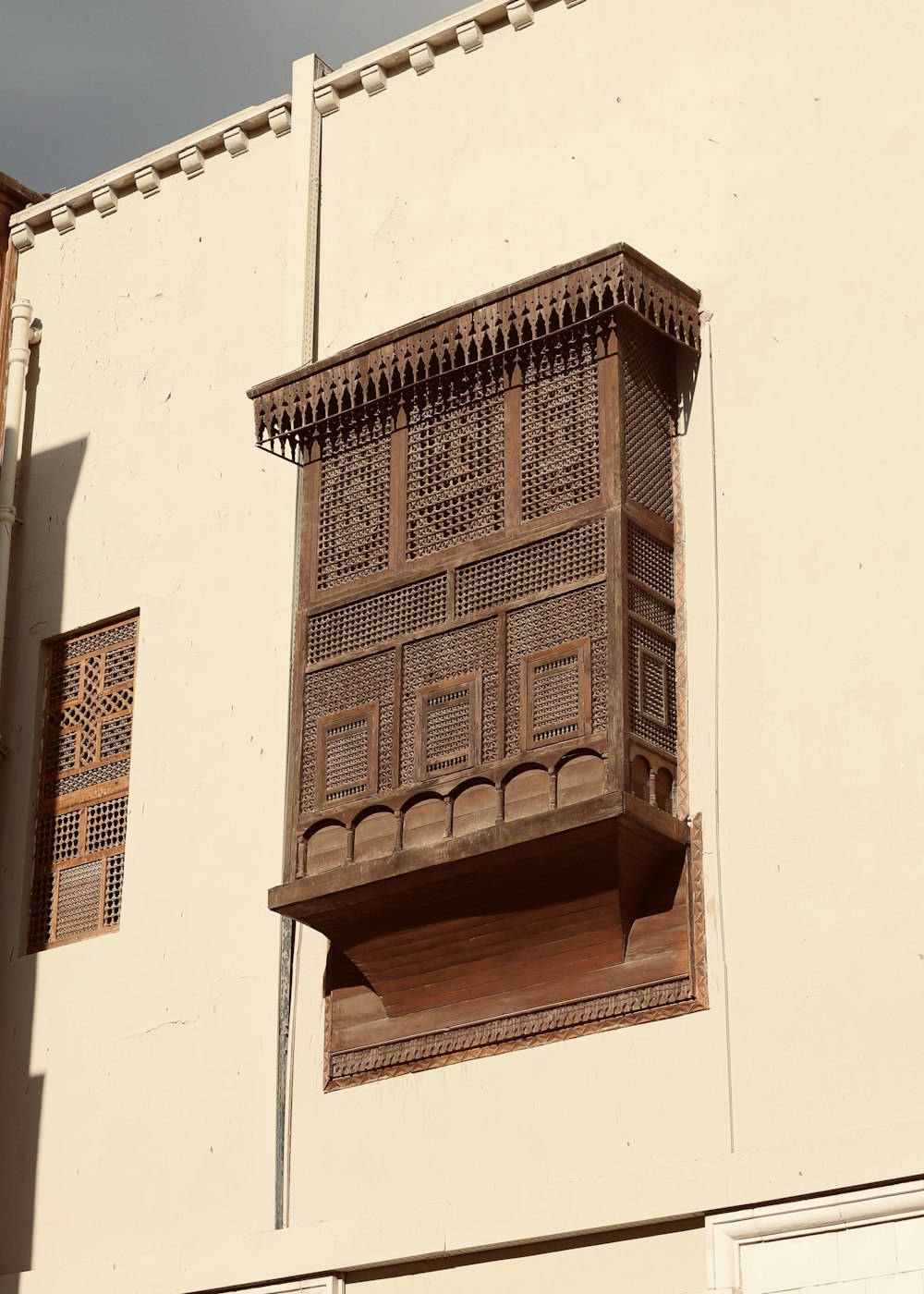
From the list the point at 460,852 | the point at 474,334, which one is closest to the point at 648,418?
the point at 474,334

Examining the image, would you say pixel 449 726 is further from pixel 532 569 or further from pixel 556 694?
pixel 532 569

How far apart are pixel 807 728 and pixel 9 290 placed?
5276mm

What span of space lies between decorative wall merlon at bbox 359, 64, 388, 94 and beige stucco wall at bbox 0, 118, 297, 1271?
0.53 m

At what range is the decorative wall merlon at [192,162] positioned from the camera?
37.2 feet

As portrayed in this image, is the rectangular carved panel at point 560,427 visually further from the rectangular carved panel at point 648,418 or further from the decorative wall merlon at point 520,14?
the decorative wall merlon at point 520,14

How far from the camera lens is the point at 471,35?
1041 centimetres

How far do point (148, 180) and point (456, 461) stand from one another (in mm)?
3114

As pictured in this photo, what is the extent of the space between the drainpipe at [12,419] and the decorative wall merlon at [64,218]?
17.4 inches

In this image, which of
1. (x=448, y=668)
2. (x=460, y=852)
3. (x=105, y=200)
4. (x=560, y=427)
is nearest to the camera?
(x=460, y=852)

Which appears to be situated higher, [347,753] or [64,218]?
[64,218]

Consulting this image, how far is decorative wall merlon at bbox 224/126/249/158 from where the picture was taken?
440 inches

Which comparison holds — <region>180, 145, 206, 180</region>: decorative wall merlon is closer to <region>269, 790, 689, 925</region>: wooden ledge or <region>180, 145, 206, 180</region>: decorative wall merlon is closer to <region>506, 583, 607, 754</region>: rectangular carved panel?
<region>506, 583, 607, 754</region>: rectangular carved panel

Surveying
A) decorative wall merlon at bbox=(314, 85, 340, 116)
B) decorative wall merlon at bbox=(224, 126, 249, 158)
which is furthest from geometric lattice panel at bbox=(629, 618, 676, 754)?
decorative wall merlon at bbox=(224, 126, 249, 158)

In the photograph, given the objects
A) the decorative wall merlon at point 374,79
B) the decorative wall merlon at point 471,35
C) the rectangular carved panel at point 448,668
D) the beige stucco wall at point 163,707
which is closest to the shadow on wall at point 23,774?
the beige stucco wall at point 163,707
